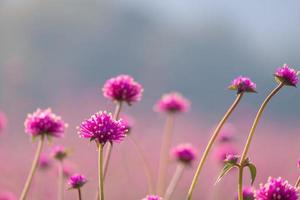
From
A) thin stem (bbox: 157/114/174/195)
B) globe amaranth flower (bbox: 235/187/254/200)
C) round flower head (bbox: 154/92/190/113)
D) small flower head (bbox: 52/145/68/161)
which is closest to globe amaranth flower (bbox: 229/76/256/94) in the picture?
globe amaranth flower (bbox: 235/187/254/200)

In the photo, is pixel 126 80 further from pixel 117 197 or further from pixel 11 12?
pixel 11 12

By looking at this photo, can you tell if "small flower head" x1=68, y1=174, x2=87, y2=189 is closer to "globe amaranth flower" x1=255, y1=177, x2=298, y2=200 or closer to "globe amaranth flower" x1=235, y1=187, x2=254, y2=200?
"globe amaranth flower" x1=235, y1=187, x2=254, y2=200

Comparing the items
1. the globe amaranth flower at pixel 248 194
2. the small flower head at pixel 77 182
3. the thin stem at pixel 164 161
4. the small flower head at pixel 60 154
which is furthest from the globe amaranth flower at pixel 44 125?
the globe amaranth flower at pixel 248 194

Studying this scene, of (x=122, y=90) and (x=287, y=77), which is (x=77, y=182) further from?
(x=287, y=77)

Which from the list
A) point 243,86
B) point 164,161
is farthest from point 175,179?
point 243,86

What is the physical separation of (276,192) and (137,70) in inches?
936

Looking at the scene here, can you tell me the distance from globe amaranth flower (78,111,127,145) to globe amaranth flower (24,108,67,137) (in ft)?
2.40

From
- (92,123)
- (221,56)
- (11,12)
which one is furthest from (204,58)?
(92,123)

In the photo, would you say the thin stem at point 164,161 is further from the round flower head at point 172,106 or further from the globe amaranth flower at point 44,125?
the globe amaranth flower at point 44,125

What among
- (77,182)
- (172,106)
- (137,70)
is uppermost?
(137,70)

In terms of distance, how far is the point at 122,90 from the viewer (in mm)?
3121

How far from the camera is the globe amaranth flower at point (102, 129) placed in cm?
228

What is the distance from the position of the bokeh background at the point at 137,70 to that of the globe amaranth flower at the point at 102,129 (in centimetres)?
694

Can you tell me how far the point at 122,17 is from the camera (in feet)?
104
